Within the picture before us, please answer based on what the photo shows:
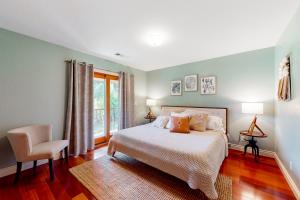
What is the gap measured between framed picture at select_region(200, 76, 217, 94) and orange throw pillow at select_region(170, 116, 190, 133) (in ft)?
4.16

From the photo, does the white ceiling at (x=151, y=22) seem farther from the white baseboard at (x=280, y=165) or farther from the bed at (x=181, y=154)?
the white baseboard at (x=280, y=165)

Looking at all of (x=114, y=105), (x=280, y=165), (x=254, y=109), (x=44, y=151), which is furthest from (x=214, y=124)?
(x=44, y=151)

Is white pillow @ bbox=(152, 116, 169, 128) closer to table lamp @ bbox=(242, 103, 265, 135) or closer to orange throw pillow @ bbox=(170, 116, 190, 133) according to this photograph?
orange throw pillow @ bbox=(170, 116, 190, 133)

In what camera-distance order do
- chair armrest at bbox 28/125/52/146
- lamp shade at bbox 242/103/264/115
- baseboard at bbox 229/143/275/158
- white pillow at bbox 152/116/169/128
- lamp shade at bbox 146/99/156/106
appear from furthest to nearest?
lamp shade at bbox 146/99/156/106
white pillow at bbox 152/116/169/128
baseboard at bbox 229/143/275/158
lamp shade at bbox 242/103/264/115
chair armrest at bbox 28/125/52/146

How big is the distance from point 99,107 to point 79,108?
2.35 feet

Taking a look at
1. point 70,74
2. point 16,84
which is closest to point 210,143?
point 70,74

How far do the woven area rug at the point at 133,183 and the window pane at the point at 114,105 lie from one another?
1595mm

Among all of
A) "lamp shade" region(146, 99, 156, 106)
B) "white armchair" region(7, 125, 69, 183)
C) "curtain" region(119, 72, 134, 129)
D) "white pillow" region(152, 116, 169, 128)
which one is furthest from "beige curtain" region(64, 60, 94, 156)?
"lamp shade" region(146, 99, 156, 106)

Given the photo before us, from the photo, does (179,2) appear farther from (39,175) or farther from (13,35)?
(39,175)

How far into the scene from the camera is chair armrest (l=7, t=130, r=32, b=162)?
199 cm

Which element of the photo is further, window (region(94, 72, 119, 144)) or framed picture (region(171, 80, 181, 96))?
framed picture (region(171, 80, 181, 96))

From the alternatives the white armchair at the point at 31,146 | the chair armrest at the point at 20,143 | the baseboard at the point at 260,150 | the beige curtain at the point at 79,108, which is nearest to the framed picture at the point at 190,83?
the baseboard at the point at 260,150

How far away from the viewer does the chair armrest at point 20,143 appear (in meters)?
1.99

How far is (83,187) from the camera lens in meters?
1.93
